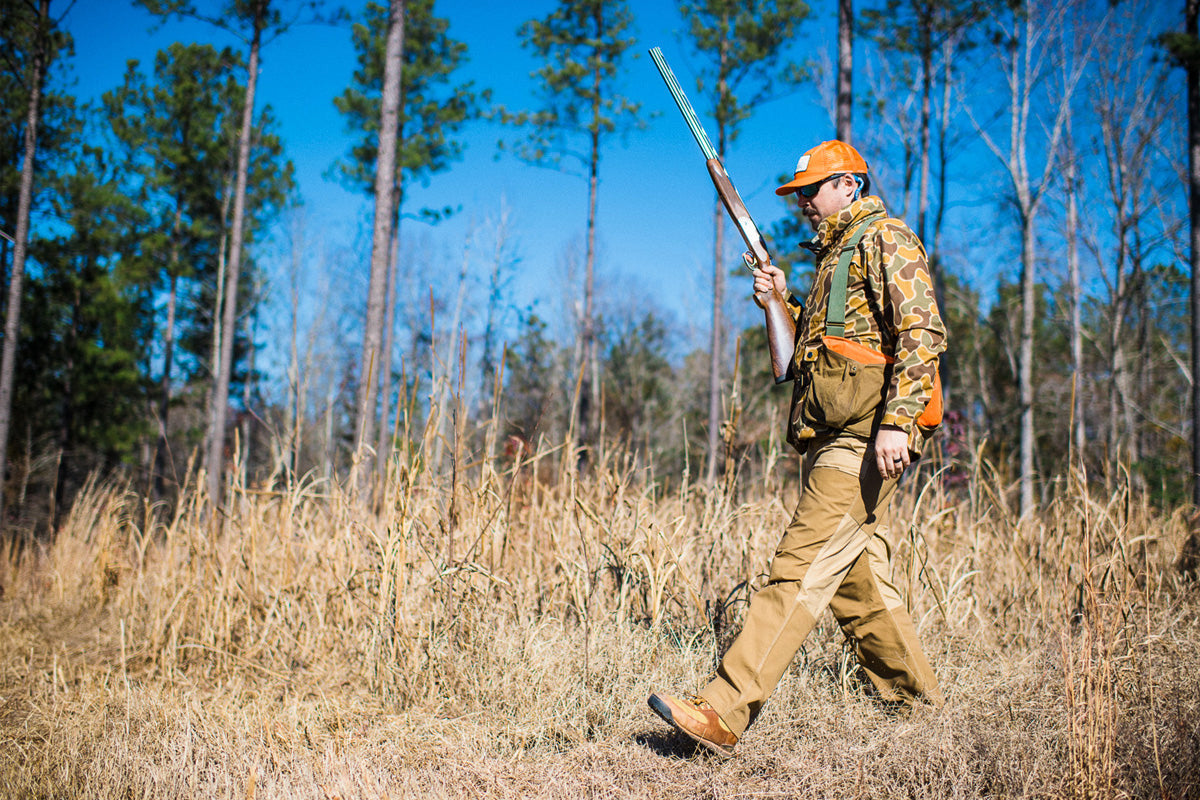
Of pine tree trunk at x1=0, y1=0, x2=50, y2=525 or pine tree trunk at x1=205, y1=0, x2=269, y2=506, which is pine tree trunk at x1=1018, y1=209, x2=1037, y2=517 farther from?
pine tree trunk at x1=0, y1=0, x2=50, y2=525

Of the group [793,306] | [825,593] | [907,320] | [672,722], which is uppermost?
[793,306]

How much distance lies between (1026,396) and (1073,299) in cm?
625

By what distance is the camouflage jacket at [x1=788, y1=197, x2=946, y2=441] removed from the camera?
1.84m

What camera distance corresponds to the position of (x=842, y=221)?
2.11 m

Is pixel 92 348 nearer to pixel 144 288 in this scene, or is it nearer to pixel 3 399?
pixel 144 288

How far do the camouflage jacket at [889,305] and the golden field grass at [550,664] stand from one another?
603mm

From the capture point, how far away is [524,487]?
3.73 meters

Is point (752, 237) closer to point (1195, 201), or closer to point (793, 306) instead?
point (793, 306)

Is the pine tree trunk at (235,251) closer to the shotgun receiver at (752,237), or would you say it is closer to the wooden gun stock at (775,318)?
the shotgun receiver at (752,237)

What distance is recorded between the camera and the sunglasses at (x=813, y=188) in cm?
213

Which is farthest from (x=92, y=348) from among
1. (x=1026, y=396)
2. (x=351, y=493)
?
(x=1026, y=396)

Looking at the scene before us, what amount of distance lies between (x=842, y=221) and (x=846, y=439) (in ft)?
2.23

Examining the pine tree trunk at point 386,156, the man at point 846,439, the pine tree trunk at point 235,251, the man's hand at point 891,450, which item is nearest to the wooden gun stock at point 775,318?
the man at point 846,439

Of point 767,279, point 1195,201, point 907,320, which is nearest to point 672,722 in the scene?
point 907,320
